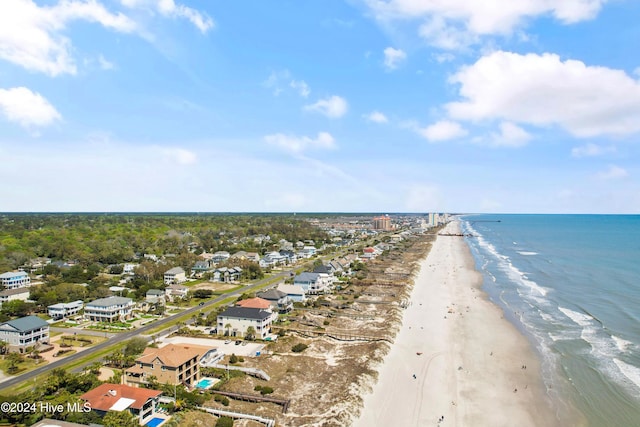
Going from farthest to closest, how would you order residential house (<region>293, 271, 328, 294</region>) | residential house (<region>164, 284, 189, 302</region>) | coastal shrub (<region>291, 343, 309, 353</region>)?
residential house (<region>293, 271, 328, 294</region>) → residential house (<region>164, 284, 189, 302</region>) → coastal shrub (<region>291, 343, 309, 353</region>)

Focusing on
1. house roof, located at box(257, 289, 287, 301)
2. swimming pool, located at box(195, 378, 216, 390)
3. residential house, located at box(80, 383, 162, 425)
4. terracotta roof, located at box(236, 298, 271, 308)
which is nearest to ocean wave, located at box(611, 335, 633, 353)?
terracotta roof, located at box(236, 298, 271, 308)

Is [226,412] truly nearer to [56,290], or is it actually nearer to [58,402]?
[58,402]

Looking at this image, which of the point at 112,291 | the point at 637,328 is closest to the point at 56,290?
the point at 112,291

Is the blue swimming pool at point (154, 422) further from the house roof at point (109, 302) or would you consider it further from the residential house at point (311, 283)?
the residential house at point (311, 283)

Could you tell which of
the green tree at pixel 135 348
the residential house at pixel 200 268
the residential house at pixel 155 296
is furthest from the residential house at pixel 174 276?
the green tree at pixel 135 348

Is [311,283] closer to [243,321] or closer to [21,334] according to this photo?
[243,321]

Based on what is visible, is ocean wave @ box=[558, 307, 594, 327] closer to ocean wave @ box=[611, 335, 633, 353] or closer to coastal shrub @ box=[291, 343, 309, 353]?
ocean wave @ box=[611, 335, 633, 353]
